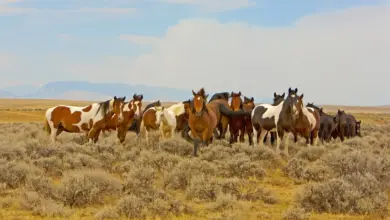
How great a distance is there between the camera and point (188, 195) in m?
9.47

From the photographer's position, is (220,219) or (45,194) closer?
(220,219)

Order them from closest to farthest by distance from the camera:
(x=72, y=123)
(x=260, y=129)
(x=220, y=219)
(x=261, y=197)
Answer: (x=220, y=219), (x=261, y=197), (x=72, y=123), (x=260, y=129)

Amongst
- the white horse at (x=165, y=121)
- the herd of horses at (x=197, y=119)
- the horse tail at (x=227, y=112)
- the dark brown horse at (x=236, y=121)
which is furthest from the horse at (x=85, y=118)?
the dark brown horse at (x=236, y=121)

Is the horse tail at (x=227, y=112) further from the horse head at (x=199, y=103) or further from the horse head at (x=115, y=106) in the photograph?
the horse head at (x=115, y=106)

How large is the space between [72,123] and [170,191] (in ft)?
31.1

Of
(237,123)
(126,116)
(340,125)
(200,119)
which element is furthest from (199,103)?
(340,125)

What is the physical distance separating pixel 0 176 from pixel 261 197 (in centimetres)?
556

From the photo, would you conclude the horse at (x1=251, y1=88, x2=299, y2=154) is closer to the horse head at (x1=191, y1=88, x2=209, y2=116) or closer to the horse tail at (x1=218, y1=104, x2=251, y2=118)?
the horse tail at (x1=218, y1=104, x2=251, y2=118)

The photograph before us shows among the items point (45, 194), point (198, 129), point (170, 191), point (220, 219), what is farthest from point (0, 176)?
point (198, 129)

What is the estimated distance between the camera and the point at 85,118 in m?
18.2

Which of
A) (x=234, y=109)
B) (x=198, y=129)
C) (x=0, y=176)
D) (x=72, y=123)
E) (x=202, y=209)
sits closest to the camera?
(x=202, y=209)

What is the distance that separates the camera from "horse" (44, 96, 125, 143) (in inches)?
708

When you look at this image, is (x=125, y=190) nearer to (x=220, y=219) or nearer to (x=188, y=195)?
(x=188, y=195)

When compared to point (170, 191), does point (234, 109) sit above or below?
above
